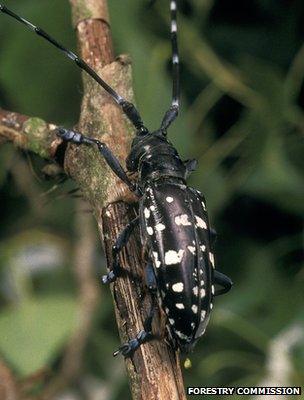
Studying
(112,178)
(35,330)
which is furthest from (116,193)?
(35,330)

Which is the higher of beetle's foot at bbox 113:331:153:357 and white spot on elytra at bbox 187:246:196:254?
white spot on elytra at bbox 187:246:196:254

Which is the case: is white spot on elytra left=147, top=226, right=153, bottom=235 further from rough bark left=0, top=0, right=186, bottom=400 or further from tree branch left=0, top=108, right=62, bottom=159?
→ tree branch left=0, top=108, right=62, bottom=159

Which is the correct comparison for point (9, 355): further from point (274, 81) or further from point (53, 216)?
point (274, 81)

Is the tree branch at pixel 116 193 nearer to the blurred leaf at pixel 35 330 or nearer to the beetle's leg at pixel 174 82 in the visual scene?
the beetle's leg at pixel 174 82

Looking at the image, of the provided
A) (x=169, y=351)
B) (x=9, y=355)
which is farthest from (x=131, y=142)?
Answer: (x=9, y=355)

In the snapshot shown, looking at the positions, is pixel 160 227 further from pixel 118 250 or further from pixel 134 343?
pixel 134 343

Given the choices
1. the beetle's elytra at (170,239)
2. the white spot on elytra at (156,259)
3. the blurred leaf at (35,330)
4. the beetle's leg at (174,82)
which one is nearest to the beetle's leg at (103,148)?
the beetle's elytra at (170,239)

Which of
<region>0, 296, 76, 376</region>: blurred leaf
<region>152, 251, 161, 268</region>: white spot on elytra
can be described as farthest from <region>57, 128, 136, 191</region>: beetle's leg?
<region>0, 296, 76, 376</region>: blurred leaf
